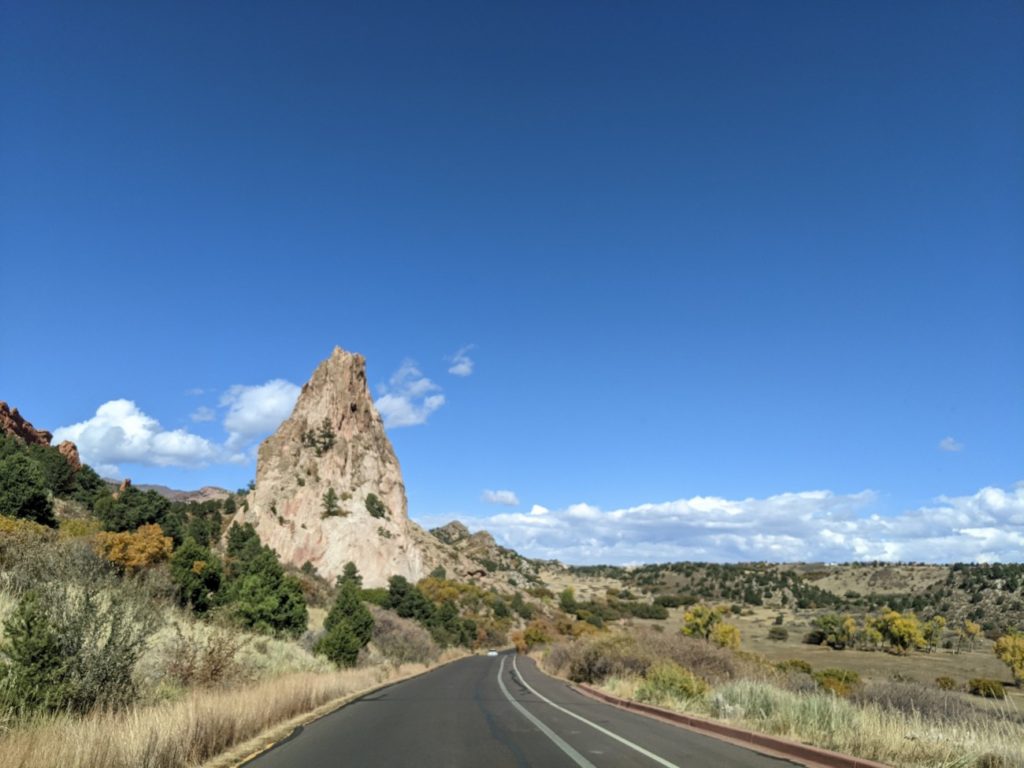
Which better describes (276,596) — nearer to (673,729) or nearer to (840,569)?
(673,729)

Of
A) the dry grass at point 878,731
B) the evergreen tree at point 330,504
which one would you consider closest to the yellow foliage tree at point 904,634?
the dry grass at point 878,731

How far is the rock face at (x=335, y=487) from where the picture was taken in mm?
84188

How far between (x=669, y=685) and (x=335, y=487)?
76.3 meters

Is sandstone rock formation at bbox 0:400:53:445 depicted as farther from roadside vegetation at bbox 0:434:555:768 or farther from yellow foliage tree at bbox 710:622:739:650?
yellow foliage tree at bbox 710:622:739:650

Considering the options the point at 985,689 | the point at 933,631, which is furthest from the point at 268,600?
the point at 933,631

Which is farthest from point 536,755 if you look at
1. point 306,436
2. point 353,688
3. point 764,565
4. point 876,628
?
point 764,565

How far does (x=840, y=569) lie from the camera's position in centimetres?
13075

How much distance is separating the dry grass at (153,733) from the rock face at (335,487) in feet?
235

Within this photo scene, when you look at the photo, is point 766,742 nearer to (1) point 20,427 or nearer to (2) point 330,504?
(2) point 330,504

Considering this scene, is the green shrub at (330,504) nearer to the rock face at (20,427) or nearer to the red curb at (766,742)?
the rock face at (20,427)

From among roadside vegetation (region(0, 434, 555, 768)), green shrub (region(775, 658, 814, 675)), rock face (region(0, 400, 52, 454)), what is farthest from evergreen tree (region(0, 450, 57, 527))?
rock face (region(0, 400, 52, 454))

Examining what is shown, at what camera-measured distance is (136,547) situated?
141ft

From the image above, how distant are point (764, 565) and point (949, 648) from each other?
83.7m

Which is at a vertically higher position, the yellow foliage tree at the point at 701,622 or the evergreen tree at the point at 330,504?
the evergreen tree at the point at 330,504
